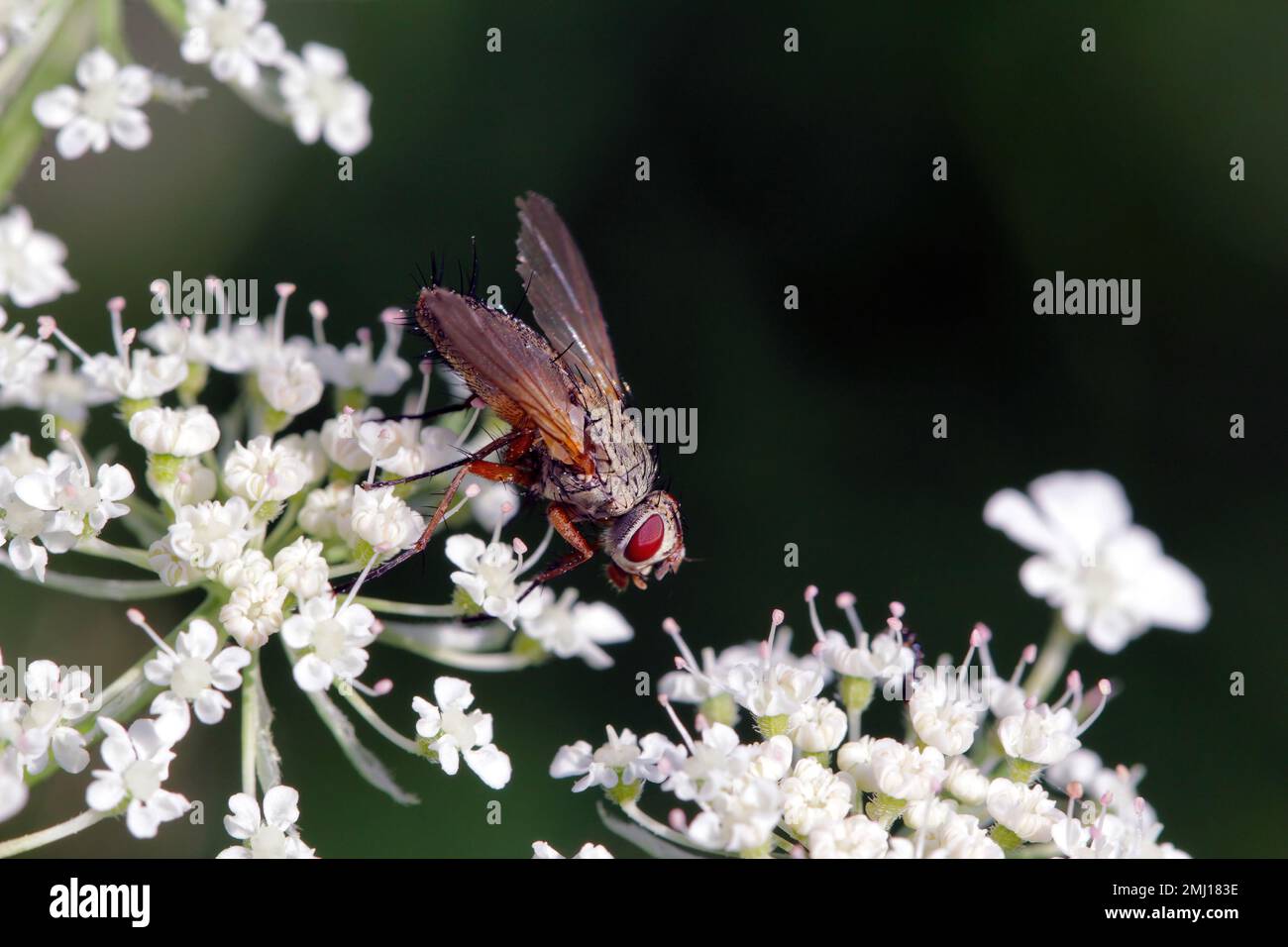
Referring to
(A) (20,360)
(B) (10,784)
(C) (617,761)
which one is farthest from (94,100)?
(C) (617,761)

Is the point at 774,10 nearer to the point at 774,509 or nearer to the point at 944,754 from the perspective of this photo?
the point at 774,509

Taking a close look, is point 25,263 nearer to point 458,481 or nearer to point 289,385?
point 289,385

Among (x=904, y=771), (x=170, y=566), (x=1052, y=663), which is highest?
(x=170, y=566)

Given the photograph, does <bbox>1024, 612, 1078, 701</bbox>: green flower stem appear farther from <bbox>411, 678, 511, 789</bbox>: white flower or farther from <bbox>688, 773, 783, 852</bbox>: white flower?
<bbox>411, 678, 511, 789</bbox>: white flower

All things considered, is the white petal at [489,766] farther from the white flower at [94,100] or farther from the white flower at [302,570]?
the white flower at [94,100]
